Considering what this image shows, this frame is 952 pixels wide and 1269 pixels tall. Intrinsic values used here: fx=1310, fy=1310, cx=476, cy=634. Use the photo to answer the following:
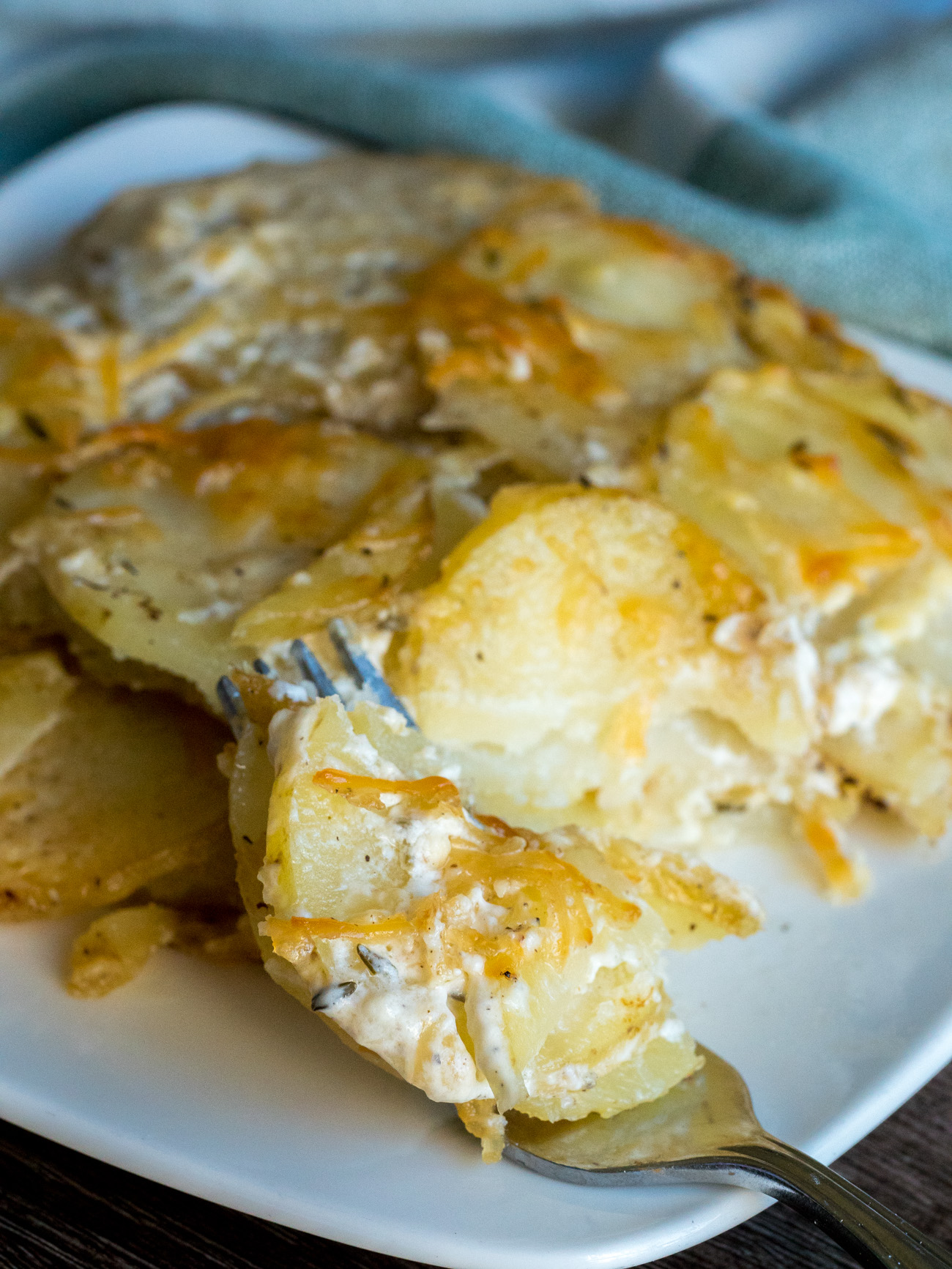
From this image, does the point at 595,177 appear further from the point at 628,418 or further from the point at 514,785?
the point at 514,785

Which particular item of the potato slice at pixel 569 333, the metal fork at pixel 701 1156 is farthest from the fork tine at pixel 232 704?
the potato slice at pixel 569 333

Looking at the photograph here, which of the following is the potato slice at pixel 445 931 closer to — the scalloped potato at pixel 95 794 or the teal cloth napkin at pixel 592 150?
the scalloped potato at pixel 95 794

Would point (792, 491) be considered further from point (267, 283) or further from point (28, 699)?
point (28, 699)

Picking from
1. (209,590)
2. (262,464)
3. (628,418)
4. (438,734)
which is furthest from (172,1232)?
(628,418)

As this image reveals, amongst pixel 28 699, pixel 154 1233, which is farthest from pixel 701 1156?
pixel 28 699

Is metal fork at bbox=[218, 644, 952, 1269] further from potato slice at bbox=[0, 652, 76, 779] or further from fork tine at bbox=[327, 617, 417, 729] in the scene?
potato slice at bbox=[0, 652, 76, 779]

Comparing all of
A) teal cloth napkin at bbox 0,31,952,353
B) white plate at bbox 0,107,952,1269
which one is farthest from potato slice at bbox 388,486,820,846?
teal cloth napkin at bbox 0,31,952,353
